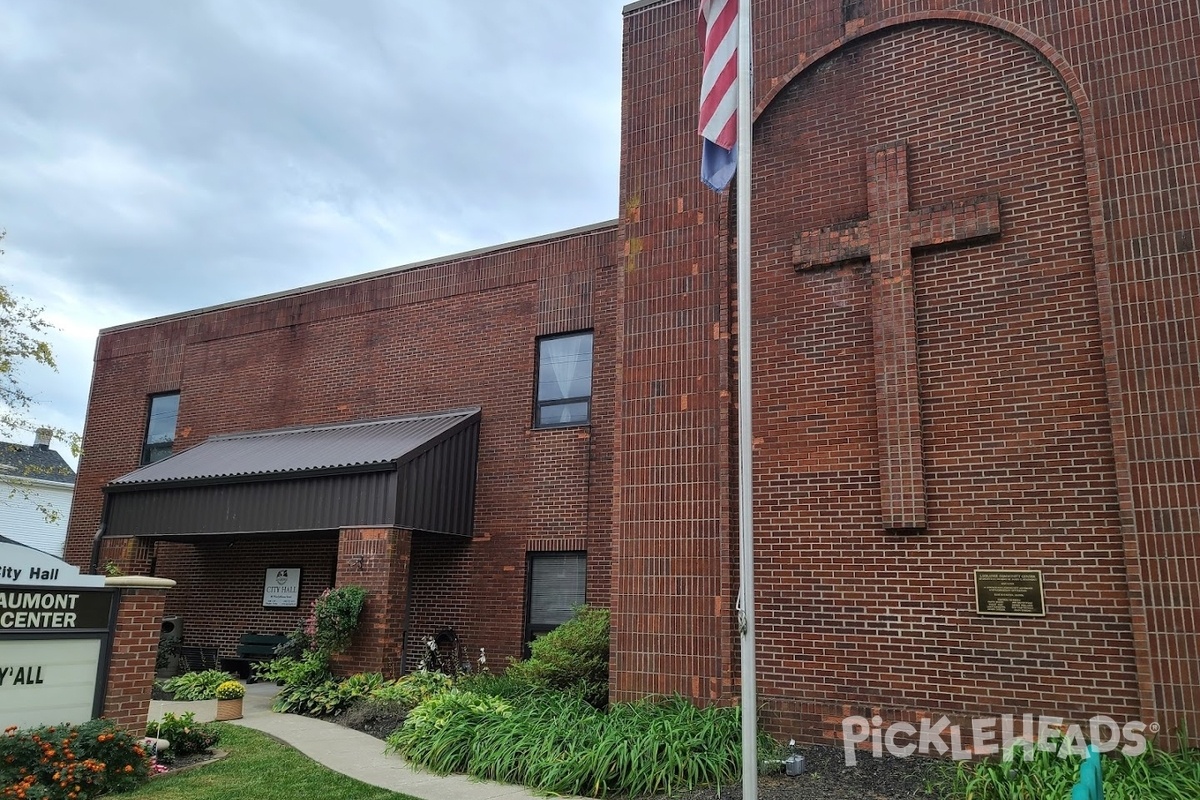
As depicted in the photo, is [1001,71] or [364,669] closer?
[1001,71]

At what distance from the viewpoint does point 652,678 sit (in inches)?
A: 391

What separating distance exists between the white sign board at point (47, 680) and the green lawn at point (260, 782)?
3.63 feet

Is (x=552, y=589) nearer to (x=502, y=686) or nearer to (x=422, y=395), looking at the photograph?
(x=502, y=686)

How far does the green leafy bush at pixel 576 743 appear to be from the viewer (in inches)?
312

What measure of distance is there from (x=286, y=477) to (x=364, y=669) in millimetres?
3936

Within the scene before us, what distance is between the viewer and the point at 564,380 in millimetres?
15180

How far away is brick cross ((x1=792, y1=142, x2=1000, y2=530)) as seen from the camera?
→ 901 cm

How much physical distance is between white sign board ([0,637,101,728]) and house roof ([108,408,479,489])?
18.6 ft

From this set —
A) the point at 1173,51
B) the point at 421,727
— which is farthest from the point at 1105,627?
the point at 421,727

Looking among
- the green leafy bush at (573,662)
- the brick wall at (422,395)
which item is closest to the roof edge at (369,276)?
the brick wall at (422,395)

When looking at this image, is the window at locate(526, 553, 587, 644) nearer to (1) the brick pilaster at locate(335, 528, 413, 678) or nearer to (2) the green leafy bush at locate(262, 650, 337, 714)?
(1) the brick pilaster at locate(335, 528, 413, 678)

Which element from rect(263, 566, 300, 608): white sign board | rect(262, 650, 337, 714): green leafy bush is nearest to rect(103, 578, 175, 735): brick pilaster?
rect(262, 650, 337, 714): green leafy bush

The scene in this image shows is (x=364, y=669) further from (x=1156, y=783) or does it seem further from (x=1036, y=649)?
(x=1156, y=783)

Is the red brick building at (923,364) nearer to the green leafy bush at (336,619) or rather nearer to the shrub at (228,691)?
the green leafy bush at (336,619)
